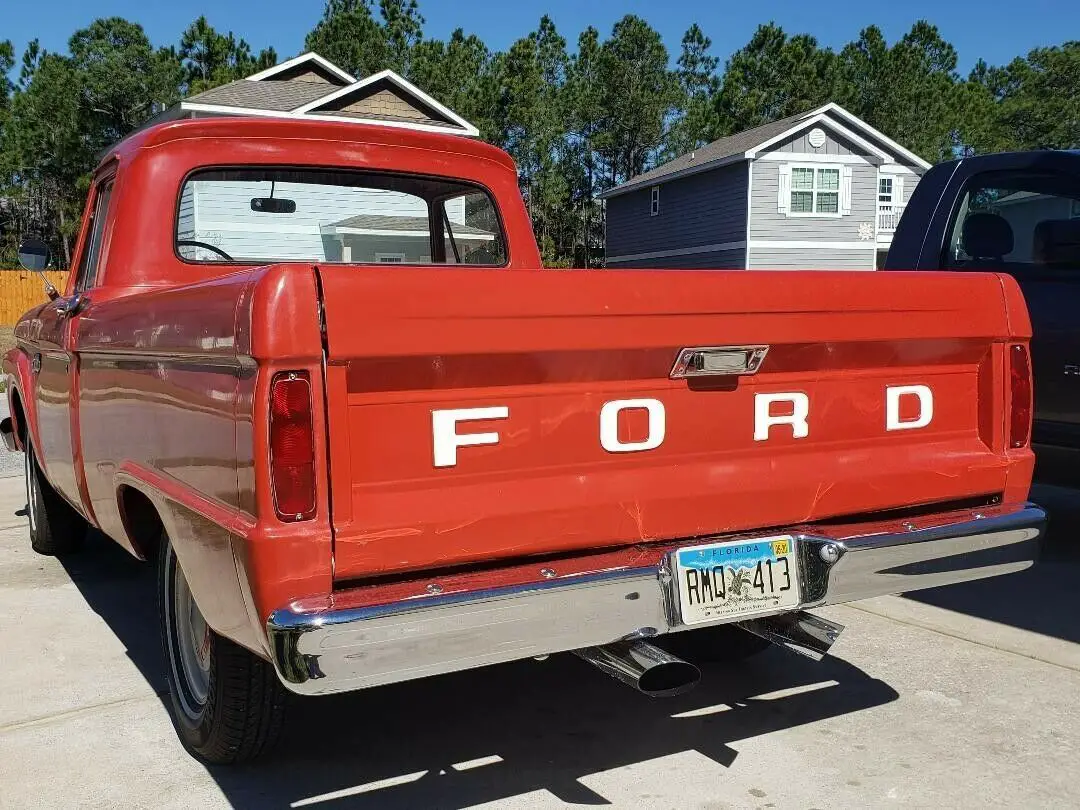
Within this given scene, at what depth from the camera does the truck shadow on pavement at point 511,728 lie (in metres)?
3.09

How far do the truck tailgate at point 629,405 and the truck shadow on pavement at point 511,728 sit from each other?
86 centimetres

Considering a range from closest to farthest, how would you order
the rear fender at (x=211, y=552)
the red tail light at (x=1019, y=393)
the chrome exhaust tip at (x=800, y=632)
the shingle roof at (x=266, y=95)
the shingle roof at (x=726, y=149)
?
the rear fender at (x=211, y=552) → the chrome exhaust tip at (x=800, y=632) → the red tail light at (x=1019, y=393) → the shingle roof at (x=266, y=95) → the shingle roof at (x=726, y=149)

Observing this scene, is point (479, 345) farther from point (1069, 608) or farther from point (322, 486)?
point (1069, 608)

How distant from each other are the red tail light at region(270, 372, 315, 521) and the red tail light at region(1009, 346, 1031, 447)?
89.4 inches

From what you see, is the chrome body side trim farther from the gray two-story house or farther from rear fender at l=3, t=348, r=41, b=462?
the gray two-story house

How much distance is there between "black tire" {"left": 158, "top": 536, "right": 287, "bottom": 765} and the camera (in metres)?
2.95

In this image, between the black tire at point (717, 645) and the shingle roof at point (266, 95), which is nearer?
the black tire at point (717, 645)

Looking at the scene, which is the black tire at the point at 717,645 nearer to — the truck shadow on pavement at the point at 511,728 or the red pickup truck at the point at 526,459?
the truck shadow on pavement at the point at 511,728

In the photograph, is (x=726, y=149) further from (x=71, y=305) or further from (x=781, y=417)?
(x=781, y=417)

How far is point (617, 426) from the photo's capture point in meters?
2.79

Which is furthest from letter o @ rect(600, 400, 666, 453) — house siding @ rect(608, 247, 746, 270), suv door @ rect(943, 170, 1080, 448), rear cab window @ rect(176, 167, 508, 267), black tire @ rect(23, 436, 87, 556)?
house siding @ rect(608, 247, 746, 270)

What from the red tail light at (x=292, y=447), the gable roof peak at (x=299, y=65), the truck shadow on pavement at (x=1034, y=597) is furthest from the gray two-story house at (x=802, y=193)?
the red tail light at (x=292, y=447)

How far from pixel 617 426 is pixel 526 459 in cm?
28

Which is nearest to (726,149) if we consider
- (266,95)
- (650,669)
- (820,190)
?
(820,190)
